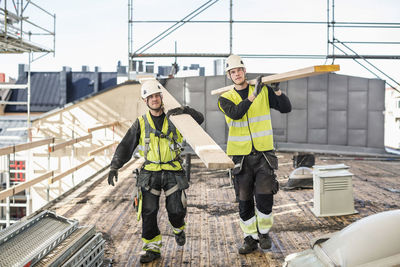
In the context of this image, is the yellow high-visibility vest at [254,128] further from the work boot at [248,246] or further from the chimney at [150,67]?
the chimney at [150,67]

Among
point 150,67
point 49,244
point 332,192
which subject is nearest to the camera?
point 49,244

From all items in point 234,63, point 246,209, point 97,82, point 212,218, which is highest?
point 97,82

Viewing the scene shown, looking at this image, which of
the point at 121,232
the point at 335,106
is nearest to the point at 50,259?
the point at 121,232

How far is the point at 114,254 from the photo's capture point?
391cm

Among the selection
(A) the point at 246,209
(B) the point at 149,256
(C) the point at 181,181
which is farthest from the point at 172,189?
(A) the point at 246,209

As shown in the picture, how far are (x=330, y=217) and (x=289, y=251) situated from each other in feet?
4.92

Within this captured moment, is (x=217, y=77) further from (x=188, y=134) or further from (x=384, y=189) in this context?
(x=188, y=134)

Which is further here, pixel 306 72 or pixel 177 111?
pixel 177 111

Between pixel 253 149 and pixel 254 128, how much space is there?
→ 0.22 meters

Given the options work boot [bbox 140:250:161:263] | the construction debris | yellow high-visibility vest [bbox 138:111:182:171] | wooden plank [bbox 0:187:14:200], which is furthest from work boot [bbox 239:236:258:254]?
wooden plank [bbox 0:187:14:200]

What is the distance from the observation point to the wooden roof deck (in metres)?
3.82

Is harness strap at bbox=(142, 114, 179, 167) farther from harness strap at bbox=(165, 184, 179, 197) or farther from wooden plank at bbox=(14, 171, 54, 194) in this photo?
wooden plank at bbox=(14, 171, 54, 194)

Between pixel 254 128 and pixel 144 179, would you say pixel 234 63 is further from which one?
pixel 144 179

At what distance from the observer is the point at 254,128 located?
12.3ft
